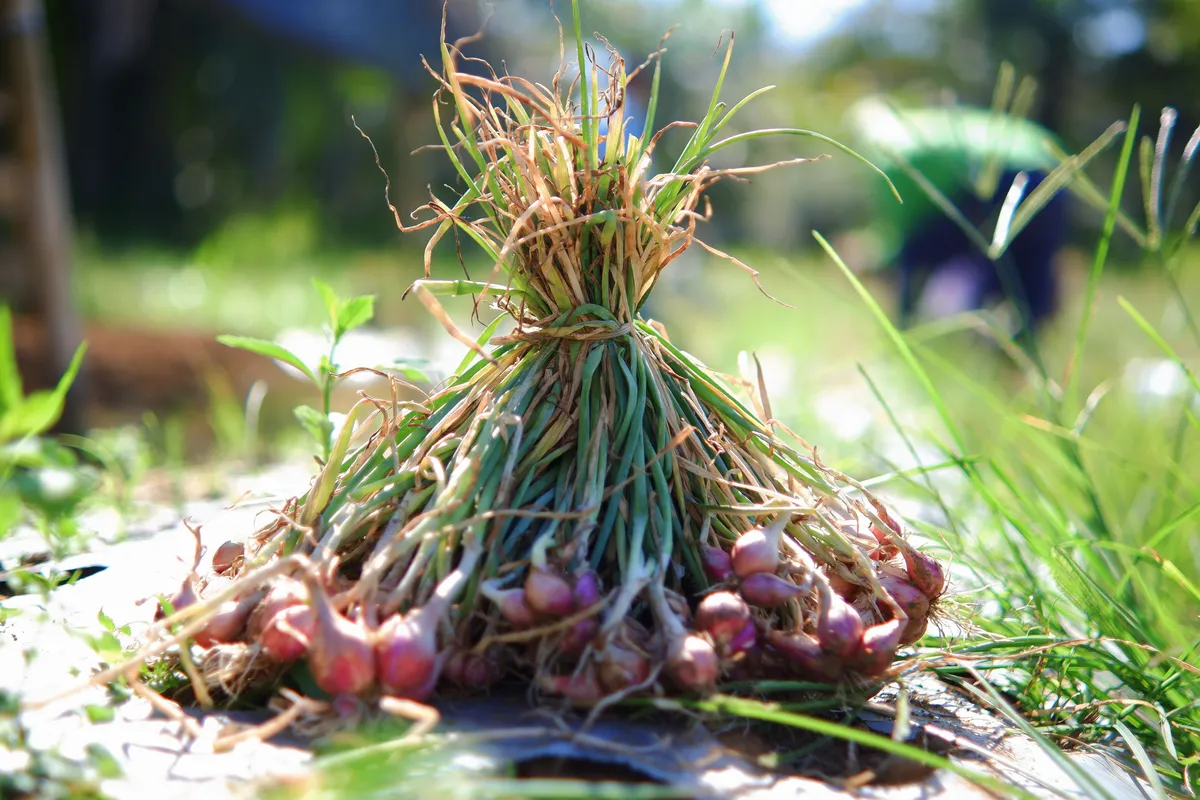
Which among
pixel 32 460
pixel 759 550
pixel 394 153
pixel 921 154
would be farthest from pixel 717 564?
pixel 394 153

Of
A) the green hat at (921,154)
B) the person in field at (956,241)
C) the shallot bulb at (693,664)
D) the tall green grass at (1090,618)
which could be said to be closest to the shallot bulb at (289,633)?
the shallot bulb at (693,664)

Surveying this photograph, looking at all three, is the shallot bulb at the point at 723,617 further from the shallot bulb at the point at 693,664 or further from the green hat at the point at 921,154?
the green hat at the point at 921,154

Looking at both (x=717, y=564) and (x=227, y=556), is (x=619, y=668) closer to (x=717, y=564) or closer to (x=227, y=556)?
(x=717, y=564)

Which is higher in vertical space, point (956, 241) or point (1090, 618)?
point (956, 241)

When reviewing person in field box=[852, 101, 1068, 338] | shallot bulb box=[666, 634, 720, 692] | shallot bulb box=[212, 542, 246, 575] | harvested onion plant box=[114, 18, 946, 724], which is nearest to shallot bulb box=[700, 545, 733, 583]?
harvested onion plant box=[114, 18, 946, 724]

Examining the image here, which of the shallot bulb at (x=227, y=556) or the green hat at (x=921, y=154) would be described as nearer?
the shallot bulb at (x=227, y=556)

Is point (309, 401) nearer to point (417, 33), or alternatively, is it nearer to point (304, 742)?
point (304, 742)

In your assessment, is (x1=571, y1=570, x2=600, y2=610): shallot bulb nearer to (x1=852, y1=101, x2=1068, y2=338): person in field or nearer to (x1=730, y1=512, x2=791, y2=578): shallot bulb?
(x1=730, y1=512, x2=791, y2=578): shallot bulb

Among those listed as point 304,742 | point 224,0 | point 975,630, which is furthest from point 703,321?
point 224,0
